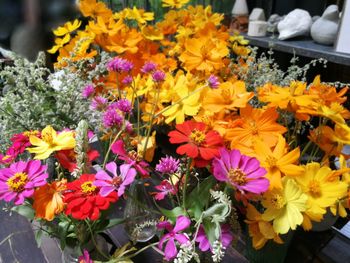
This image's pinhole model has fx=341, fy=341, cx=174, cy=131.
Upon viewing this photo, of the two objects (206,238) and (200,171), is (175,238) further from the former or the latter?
(200,171)

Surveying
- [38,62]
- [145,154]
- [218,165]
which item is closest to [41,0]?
[38,62]

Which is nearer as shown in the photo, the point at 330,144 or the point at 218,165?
the point at 218,165

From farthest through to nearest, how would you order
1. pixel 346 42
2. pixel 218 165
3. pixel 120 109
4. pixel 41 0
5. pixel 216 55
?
pixel 346 42 → pixel 41 0 → pixel 216 55 → pixel 120 109 → pixel 218 165

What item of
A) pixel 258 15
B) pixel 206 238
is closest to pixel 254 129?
pixel 206 238

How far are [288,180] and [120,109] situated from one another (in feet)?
0.85

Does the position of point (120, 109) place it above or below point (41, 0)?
below

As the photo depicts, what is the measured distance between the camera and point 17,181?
44cm

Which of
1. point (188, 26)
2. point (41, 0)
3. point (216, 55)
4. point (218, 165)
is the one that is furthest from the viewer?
point (41, 0)

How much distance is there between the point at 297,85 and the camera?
0.54 meters

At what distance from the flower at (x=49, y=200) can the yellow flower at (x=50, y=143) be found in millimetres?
63

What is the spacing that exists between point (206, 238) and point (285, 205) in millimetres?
111

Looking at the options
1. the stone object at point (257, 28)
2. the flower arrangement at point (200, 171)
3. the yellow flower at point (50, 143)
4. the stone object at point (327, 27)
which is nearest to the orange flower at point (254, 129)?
the flower arrangement at point (200, 171)

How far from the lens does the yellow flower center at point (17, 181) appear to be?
0.43 m

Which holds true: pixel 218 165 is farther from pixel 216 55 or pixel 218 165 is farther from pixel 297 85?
pixel 216 55
